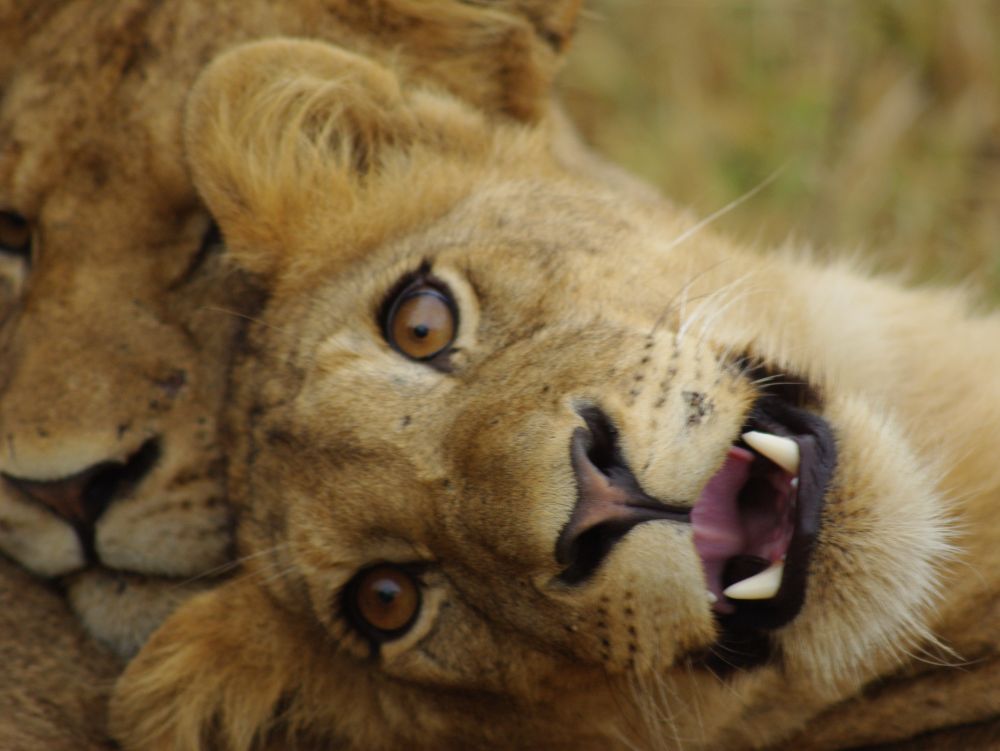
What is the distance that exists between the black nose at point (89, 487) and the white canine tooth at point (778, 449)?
4.55ft

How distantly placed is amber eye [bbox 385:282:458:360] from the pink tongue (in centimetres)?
56

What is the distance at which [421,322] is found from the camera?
2756 millimetres

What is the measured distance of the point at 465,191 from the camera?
3178 mm

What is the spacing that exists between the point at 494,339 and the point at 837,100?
3162mm

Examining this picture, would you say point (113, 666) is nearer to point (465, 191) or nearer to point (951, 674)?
point (465, 191)

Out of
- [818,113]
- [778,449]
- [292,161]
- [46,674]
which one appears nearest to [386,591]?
[778,449]

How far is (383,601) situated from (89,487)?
0.79 metres

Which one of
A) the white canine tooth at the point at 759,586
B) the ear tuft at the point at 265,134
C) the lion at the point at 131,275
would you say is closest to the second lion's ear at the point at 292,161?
the ear tuft at the point at 265,134

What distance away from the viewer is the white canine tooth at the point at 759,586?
2312 millimetres

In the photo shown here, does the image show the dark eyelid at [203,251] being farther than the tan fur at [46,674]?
Yes

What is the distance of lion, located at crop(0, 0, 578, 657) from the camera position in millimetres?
3195

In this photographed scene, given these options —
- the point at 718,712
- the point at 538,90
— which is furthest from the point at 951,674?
the point at 538,90

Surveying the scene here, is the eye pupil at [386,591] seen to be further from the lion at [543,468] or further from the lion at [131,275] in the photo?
the lion at [131,275]

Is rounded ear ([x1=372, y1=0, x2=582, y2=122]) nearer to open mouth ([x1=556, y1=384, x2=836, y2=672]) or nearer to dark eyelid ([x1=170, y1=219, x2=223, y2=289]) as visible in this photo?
dark eyelid ([x1=170, y1=219, x2=223, y2=289])
